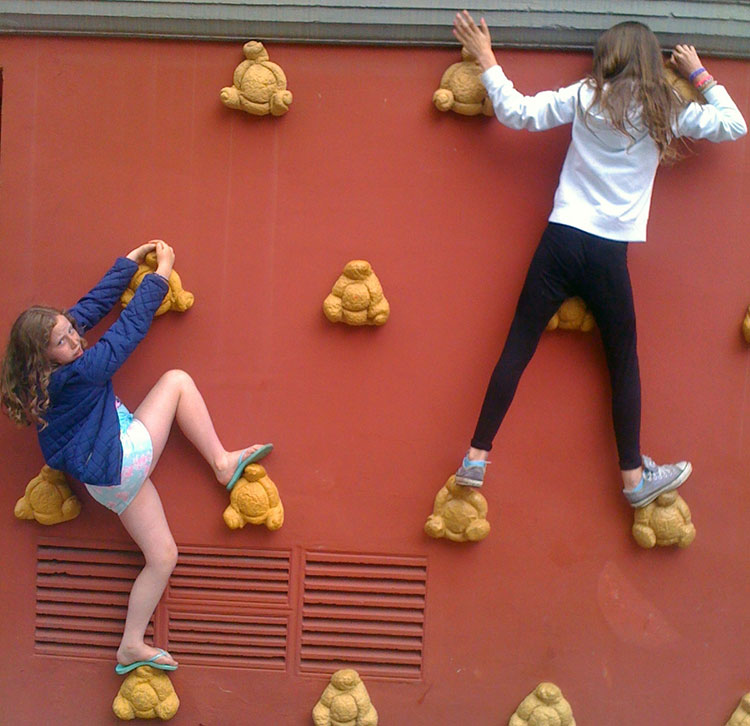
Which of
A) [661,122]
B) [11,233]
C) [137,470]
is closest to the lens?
[661,122]

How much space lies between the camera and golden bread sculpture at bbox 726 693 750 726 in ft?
10.1

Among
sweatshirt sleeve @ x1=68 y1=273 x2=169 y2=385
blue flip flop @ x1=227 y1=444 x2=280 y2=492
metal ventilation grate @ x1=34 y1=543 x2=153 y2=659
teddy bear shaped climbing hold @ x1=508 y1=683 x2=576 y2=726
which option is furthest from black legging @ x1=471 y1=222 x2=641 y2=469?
metal ventilation grate @ x1=34 y1=543 x2=153 y2=659

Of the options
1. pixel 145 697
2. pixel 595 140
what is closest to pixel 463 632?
pixel 145 697

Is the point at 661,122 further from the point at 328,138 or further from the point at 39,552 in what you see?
the point at 39,552

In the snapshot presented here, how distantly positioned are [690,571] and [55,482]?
2347mm

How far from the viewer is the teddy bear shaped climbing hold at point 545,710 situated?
3074 millimetres

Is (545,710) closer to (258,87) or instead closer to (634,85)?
(634,85)

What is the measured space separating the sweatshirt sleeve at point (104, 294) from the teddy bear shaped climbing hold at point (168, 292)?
0.04 meters

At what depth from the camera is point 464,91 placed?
295 centimetres

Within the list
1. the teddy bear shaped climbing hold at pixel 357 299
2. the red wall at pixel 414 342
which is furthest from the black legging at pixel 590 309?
the teddy bear shaped climbing hold at pixel 357 299

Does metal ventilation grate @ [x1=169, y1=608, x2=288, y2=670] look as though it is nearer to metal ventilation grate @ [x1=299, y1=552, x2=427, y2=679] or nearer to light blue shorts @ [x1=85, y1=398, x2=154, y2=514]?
metal ventilation grate @ [x1=299, y1=552, x2=427, y2=679]

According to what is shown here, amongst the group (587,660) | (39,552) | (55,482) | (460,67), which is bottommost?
(587,660)

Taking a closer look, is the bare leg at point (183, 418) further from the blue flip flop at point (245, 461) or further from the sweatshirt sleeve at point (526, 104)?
the sweatshirt sleeve at point (526, 104)

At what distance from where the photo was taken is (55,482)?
10.3 ft
